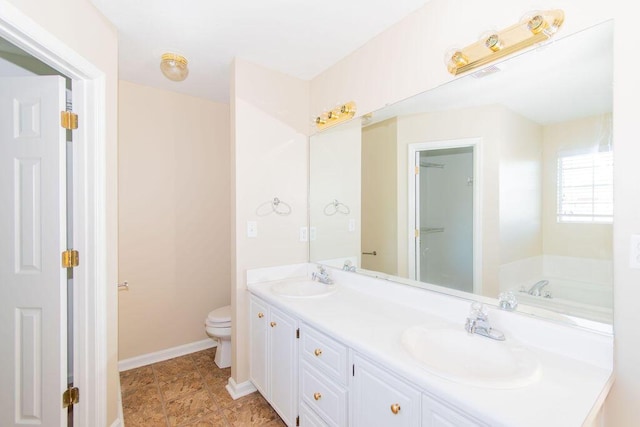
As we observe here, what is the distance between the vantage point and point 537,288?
1.17m

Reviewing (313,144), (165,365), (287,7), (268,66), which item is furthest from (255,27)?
(165,365)

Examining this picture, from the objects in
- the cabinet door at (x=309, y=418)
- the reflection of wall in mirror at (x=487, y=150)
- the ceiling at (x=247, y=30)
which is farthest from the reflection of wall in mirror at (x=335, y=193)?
the cabinet door at (x=309, y=418)

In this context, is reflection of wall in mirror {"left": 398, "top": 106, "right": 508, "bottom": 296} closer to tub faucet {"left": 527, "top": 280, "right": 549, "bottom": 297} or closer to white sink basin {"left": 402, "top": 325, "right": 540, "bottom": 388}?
tub faucet {"left": 527, "top": 280, "right": 549, "bottom": 297}

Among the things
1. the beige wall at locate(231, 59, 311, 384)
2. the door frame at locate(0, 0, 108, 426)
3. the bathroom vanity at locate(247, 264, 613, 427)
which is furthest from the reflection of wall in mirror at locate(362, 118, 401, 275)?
the door frame at locate(0, 0, 108, 426)

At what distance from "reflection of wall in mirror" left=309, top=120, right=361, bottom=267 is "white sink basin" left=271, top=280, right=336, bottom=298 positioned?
0.21 metres

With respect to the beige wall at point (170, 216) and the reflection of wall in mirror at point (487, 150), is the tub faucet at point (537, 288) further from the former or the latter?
the beige wall at point (170, 216)

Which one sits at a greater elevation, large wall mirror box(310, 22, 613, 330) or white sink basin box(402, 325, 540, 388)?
large wall mirror box(310, 22, 613, 330)

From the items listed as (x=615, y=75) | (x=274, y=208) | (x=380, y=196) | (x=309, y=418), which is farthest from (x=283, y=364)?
(x=615, y=75)

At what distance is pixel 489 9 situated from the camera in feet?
4.10

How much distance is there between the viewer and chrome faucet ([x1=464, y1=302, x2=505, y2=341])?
1147 millimetres

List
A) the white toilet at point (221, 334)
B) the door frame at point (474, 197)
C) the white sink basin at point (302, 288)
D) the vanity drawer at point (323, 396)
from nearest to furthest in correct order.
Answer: the vanity drawer at point (323, 396), the door frame at point (474, 197), the white sink basin at point (302, 288), the white toilet at point (221, 334)

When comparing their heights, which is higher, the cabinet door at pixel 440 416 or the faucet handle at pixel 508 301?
the faucet handle at pixel 508 301

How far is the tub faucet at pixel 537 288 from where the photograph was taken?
1.15 metres

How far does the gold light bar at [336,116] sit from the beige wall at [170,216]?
1.19m
